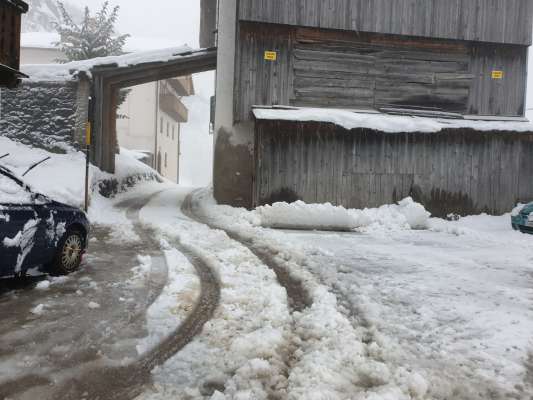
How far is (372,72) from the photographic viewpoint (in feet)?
52.4

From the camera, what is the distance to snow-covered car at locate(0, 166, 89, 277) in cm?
509

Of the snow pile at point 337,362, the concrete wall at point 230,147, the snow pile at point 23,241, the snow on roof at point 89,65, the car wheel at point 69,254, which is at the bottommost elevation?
the snow pile at point 337,362

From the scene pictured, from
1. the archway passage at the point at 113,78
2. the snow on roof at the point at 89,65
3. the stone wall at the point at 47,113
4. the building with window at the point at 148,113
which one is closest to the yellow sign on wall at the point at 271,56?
the archway passage at the point at 113,78

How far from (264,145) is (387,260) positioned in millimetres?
7255

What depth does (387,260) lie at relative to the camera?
7.70 m

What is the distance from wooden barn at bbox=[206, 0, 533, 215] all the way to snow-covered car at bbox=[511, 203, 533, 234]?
321 cm

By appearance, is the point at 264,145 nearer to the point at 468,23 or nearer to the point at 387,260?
the point at 387,260

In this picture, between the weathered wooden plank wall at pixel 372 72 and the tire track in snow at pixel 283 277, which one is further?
the weathered wooden plank wall at pixel 372 72

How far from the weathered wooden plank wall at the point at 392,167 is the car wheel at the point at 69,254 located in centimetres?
794

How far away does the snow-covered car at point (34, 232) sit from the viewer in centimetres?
509

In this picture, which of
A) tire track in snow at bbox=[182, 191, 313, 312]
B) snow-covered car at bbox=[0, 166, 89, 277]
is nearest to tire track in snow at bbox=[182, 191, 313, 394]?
tire track in snow at bbox=[182, 191, 313, 312]

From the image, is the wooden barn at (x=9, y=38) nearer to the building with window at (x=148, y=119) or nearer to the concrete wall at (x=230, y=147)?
the concrete wall at (x=230, y=147)

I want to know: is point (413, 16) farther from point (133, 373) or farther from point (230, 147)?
point (133, 373)

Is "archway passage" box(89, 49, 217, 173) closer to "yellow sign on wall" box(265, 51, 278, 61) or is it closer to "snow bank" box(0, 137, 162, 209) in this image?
"snow bank" box(0, 137, 162, 209)
